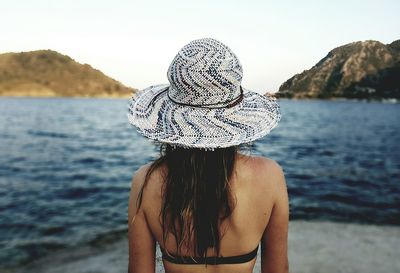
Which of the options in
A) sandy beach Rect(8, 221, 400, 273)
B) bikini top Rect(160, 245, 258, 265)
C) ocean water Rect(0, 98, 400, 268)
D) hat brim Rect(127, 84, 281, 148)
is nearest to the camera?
hat brim Rect(127, 84, 281, 148)

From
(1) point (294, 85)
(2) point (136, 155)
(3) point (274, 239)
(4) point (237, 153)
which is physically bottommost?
(2) point (136, 155)

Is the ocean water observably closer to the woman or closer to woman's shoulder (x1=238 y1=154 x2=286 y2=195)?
the woman

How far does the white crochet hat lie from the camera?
1.54m

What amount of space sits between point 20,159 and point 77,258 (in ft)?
43.3

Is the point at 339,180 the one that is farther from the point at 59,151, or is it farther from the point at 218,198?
the point at 59,151

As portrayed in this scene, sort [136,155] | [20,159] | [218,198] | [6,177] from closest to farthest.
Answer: [218,198]
[6,177]
[20,159]
[136,155]

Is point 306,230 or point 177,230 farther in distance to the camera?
point 306,230

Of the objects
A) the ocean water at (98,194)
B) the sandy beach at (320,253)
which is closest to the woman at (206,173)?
the sandy beach at (320,253)

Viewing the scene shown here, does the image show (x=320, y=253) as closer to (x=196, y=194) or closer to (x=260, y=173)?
(x=260, y=173)

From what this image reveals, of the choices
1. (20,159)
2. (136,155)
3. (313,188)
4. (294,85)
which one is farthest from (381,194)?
(20,159)

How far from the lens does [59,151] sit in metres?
21.1

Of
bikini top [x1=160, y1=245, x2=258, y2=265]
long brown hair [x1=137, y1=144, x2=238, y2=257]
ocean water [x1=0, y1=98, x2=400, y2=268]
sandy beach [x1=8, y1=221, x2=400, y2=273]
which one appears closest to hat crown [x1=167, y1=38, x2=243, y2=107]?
long brown hair [x1=137, y1=144, x2=238, y2=257]

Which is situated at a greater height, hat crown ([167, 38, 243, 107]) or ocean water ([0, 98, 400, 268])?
hat crown ([167, 38, 243, 107])

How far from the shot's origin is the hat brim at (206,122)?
1.53m
